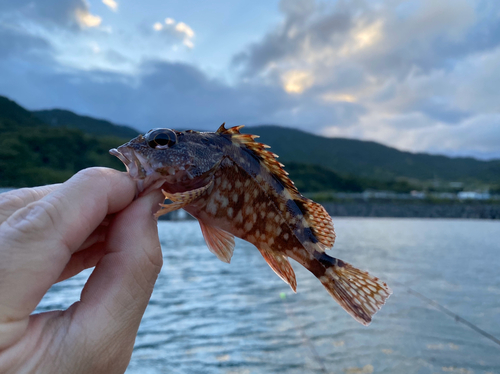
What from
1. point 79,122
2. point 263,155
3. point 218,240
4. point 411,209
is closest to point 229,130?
point 263,155

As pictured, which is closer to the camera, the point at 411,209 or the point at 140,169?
the point at 140,169

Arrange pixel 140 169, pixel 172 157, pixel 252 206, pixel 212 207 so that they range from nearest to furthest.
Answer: pixel 140 169 < pixel 172 157 < pixel 212 207 < pixel 252 206

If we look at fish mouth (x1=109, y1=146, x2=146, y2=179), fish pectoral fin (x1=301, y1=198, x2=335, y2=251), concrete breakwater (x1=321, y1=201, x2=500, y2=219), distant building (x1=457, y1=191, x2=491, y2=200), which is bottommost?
concrete breakwater (x1=321, y1=201, x2=500, y2=219)

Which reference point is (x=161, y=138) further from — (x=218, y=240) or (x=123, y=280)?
(x=123, y=280)

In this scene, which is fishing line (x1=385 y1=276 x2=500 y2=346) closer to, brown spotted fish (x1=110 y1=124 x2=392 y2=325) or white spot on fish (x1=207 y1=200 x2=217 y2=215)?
brown spotted fish (x1=110 y1=124 x2=392 y2=325)

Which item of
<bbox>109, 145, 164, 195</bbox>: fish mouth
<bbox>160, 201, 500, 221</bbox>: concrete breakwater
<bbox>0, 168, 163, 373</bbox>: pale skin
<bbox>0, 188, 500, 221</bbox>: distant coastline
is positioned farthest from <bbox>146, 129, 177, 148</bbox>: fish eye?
<bbox>160, 201, 500, 221</bbox>: concrete breakwater

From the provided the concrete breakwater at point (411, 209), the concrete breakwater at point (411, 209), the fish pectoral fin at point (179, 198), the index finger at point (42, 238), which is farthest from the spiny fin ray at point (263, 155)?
the concrete breakwater at point (411, 209)

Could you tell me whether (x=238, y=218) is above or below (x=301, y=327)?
above

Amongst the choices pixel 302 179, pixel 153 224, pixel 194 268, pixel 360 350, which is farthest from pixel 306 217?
pixel 302 179
